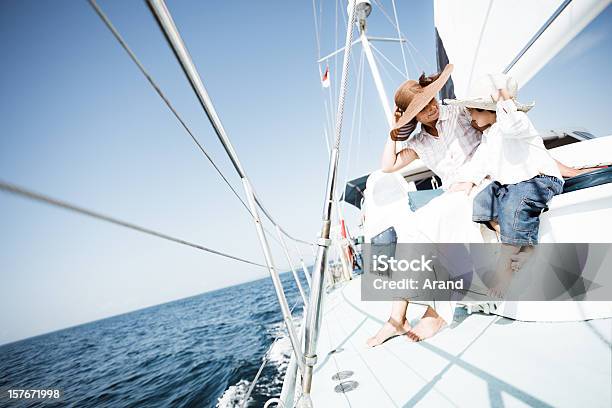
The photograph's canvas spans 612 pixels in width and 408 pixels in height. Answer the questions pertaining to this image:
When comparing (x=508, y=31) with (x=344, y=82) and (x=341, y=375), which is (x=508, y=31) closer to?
(x=344, y=82)

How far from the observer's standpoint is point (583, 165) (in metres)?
1.44

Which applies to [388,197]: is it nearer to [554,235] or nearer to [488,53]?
[554,235]

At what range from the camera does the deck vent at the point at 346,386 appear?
1.33 meters

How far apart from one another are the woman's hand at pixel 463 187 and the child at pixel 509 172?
63 millimetres

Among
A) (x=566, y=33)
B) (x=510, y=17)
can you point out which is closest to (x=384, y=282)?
(x=566, y=33)

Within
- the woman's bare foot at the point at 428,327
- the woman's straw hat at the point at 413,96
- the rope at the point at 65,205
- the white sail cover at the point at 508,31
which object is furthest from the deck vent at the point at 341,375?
the white sail cover at the point at 508,31

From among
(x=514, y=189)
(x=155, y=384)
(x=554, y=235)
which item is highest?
(x=514, y=189)

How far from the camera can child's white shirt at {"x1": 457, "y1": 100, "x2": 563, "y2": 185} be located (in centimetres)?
129

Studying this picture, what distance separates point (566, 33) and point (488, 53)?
64cm

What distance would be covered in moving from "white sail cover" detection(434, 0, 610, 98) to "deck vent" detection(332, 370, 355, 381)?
2557 mm

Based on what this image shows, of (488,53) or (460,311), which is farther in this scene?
(488,53)

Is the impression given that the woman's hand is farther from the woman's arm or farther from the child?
the woman's arm

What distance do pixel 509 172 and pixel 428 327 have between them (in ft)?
3.52

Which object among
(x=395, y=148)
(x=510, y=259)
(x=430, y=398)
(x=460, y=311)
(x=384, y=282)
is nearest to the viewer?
(x=430, y=398)
